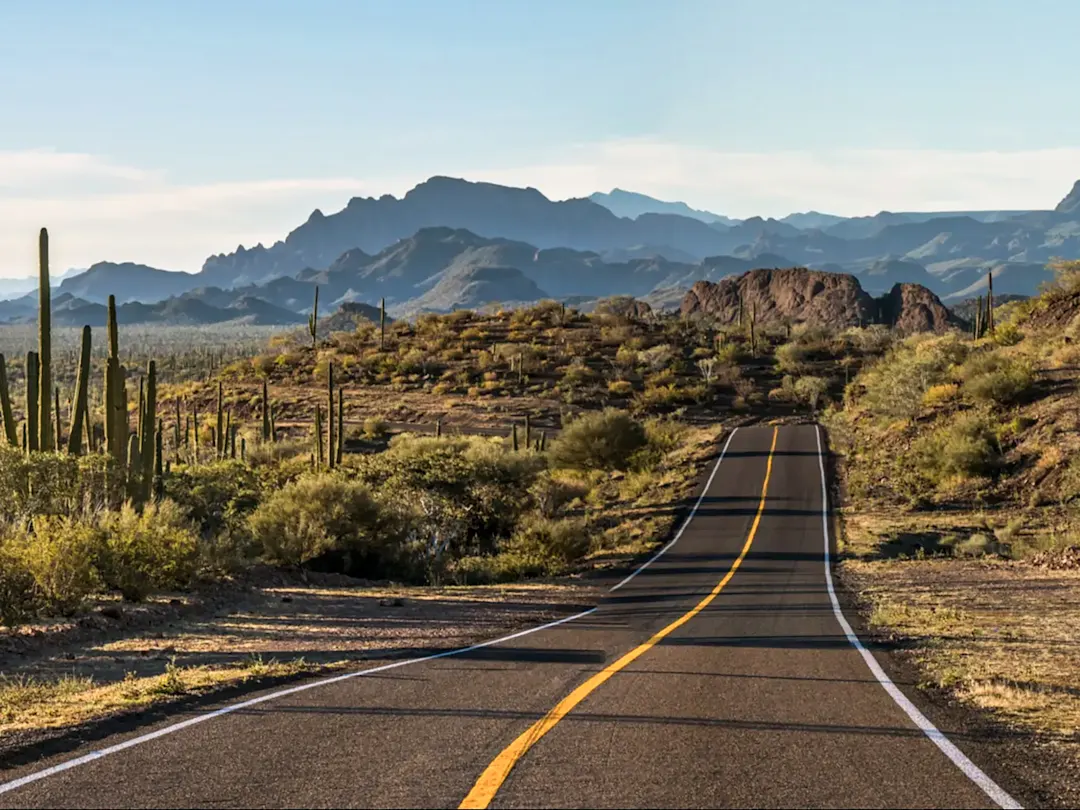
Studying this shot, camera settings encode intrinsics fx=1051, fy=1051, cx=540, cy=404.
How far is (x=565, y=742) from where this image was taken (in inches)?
284

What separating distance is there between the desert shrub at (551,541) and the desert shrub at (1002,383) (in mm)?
23042

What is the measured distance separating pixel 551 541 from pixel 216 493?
34.4 feet

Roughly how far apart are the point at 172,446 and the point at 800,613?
49259 millimetres

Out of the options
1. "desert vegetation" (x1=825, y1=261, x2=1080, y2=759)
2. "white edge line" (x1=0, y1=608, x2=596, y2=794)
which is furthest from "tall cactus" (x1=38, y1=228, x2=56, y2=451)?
"desert vegetation" (x1=825, y1=261, x2=1080, y2=759)

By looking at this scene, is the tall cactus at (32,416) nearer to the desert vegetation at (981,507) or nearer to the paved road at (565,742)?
the paved road at (565,742)

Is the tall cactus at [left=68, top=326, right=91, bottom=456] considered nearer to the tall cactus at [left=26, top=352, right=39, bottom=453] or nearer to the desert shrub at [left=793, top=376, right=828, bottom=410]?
the tall cactus at [left=26, top=352, right=39, bottom=453]

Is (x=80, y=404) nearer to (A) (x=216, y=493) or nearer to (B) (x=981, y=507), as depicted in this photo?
(A) (x=216, y=493)

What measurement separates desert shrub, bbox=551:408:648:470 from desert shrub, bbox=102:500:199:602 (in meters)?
38.1

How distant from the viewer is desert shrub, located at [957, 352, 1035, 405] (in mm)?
46281

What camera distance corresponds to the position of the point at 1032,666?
37.8 feet

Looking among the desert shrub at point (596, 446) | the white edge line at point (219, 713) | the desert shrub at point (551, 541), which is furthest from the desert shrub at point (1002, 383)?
the white edge line at point (219, 713)

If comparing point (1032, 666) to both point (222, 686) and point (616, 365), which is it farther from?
point (616, 365)

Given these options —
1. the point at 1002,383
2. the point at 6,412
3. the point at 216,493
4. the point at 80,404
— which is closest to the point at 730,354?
the point at 1002,383

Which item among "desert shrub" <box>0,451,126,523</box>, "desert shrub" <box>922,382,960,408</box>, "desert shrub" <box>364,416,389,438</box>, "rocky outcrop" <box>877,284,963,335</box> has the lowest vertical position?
"desert shrub" <box>364,416,389,438</box>
